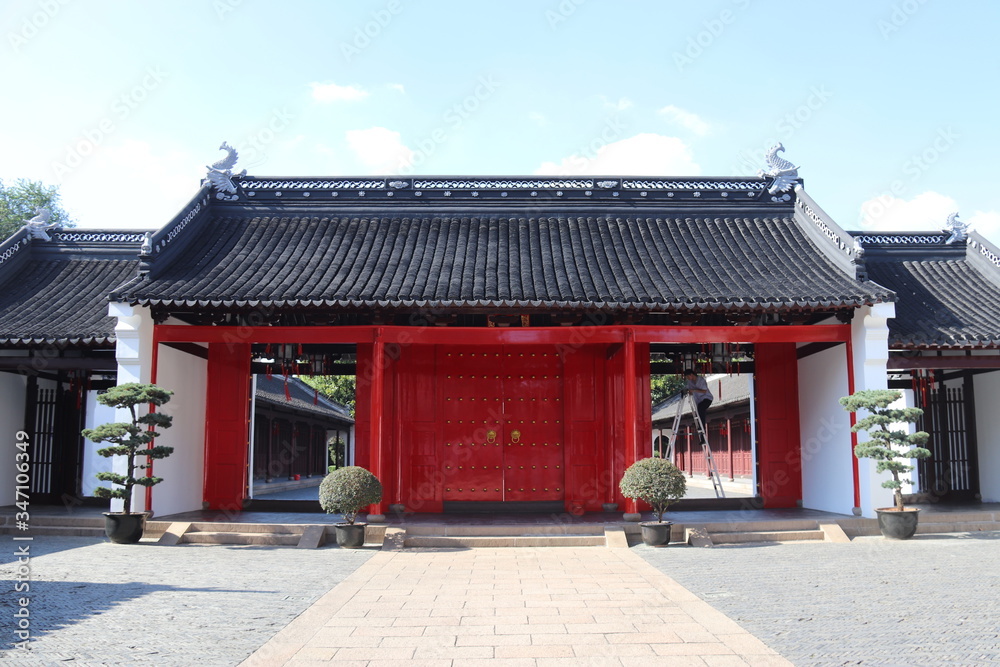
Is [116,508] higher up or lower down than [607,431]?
lower down

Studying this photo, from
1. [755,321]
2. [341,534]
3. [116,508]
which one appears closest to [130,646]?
[341,534]

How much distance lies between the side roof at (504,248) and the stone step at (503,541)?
3059mm

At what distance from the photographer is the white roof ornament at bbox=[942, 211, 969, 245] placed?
44.8 ft

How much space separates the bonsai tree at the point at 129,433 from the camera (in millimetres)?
9500

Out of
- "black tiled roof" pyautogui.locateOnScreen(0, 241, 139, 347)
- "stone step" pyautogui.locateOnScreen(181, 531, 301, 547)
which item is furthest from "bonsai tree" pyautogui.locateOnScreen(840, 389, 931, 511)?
"black tiled roof" pyautogui.locateOnScreen(0, 241, 139, 347)

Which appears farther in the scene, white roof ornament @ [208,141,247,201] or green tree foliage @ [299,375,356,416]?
green tree foliage @ [299,375,356,416]

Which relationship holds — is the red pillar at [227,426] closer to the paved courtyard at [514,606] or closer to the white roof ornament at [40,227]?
the paved courtyard at [514,606]

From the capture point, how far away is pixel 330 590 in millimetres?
6848

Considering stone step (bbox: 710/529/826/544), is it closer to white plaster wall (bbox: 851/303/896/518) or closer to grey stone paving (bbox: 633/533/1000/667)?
grey stone paving (bbox: 633/533/1000/667)

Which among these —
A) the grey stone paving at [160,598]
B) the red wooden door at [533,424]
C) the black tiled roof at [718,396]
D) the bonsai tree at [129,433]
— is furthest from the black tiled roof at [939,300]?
the bonsai tree at [129,433]

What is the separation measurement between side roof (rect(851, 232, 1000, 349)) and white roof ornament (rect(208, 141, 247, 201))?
11.1m

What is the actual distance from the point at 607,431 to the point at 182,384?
6.80 m

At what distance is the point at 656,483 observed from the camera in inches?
369

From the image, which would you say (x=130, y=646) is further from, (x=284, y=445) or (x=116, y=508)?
(x=284, y=445)
